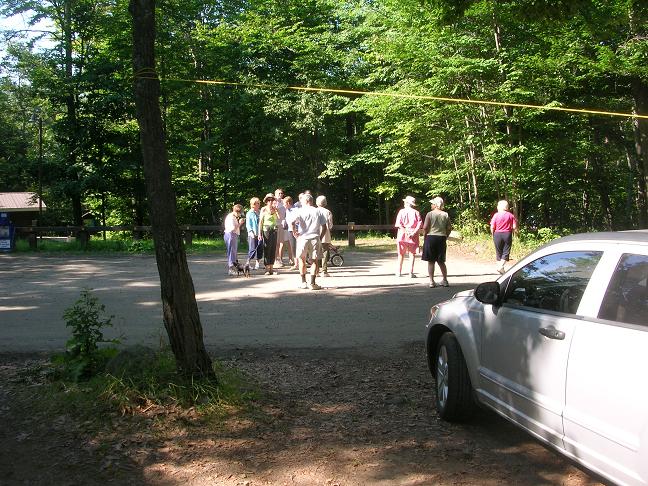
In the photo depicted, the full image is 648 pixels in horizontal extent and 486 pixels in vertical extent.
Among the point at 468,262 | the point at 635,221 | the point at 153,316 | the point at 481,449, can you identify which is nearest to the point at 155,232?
the point at 481,449

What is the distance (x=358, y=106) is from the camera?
2578 cm

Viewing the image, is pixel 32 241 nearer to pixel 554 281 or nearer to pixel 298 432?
pixel 298 432

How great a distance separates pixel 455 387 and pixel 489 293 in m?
0.85

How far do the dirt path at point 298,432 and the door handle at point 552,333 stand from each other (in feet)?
3.29

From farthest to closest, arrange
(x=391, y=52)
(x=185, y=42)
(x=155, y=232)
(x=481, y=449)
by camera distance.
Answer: (x=185, y=42) → (x=391, y=52) → (x=155, y=232) → (x=481, y=449)

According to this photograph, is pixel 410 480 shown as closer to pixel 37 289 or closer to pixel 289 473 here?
pixel 289 473

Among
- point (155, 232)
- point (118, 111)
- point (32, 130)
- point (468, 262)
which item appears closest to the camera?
point (155, 232)

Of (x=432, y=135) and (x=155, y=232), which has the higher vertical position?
(x=432, y=135)

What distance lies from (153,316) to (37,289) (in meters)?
4.45

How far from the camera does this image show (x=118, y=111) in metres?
25.8

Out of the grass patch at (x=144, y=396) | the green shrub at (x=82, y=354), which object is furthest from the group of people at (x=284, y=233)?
the grass patch at (x=144, y=396)

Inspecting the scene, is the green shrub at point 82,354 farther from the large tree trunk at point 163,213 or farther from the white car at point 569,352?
the white car at point 569,352

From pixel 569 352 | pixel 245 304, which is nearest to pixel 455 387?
pixel 569 352

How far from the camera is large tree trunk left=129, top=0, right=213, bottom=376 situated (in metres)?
4.77
